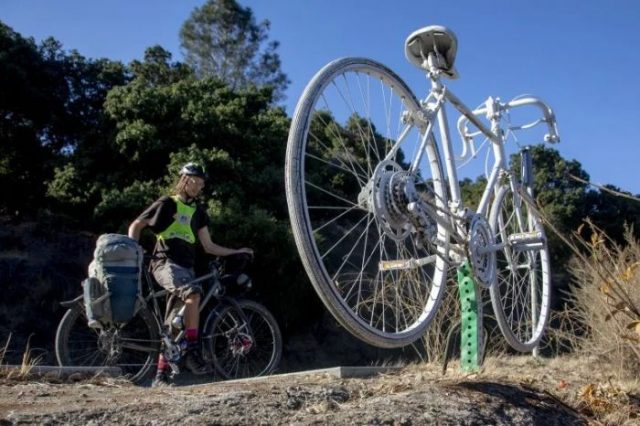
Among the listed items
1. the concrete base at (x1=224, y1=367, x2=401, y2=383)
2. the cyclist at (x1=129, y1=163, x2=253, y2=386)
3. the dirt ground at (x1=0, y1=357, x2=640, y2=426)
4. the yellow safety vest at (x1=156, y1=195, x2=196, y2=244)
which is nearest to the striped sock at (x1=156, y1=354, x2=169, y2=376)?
the cyclist at (x1=129, y1=163, x2=253, y2=386)

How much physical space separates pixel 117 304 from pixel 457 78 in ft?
7.48

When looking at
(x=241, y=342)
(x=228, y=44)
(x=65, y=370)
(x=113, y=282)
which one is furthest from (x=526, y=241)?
(x=228, y=44)

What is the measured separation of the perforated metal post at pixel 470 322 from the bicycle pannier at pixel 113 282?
5.99 feet

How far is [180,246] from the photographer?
5.03m

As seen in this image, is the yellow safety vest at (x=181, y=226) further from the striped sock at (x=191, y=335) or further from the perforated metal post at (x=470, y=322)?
the perforated metal post at (x=470, y=322)

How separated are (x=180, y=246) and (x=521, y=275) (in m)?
2.58

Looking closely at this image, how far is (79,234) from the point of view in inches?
431

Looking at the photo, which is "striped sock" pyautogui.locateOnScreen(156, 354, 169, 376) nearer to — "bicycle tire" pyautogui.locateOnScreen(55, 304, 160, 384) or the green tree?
→ "bicycle tire" pyautogui.locateOnScreen(55, 304, 160, 384)

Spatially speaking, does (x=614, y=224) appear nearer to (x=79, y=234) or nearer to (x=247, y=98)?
(x=247, y=98)

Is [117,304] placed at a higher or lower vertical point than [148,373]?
higher

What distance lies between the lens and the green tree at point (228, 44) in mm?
27547

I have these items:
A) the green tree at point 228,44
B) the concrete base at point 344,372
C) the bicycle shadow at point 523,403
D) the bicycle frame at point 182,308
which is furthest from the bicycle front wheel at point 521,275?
the green tree at point 228,44

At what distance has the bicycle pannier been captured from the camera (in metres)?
4.49

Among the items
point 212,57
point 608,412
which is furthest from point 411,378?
point 212,57
